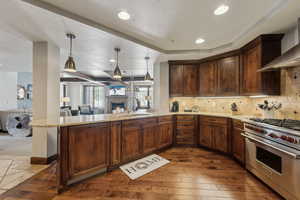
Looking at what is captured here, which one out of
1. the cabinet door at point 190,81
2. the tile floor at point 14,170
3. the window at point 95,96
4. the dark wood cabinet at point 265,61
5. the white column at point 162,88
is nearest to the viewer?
the tile floor at point 14,170

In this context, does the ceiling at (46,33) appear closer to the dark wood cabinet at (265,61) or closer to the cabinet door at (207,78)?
the cabinet door at (207,78)

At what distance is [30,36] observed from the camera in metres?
2.55

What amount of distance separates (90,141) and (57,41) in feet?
6.92

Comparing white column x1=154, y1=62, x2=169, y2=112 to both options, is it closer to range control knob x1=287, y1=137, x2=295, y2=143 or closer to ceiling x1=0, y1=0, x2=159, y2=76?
ceiling x1=0, y1=0, x2=159, y2=76

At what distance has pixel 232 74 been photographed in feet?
10.9

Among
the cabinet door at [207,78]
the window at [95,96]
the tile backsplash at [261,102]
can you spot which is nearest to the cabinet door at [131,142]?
the tile backsplash at [261,102]

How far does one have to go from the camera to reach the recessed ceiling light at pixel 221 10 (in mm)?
1839

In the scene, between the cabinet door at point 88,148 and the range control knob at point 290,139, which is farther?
the cabinet door at point 88,148

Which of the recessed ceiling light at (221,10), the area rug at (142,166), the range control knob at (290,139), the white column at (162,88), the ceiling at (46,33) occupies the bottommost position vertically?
the area rug at (142,166)

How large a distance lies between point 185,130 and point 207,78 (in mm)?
1595

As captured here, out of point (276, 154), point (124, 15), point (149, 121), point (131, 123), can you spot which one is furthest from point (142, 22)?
point (276, 154)

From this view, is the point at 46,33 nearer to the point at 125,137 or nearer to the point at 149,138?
the point at 125,137

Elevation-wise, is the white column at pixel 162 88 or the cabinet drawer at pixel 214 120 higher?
the white column at pixel 162 88

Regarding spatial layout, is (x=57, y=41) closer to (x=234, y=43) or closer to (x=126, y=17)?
(x=126, y=17)
